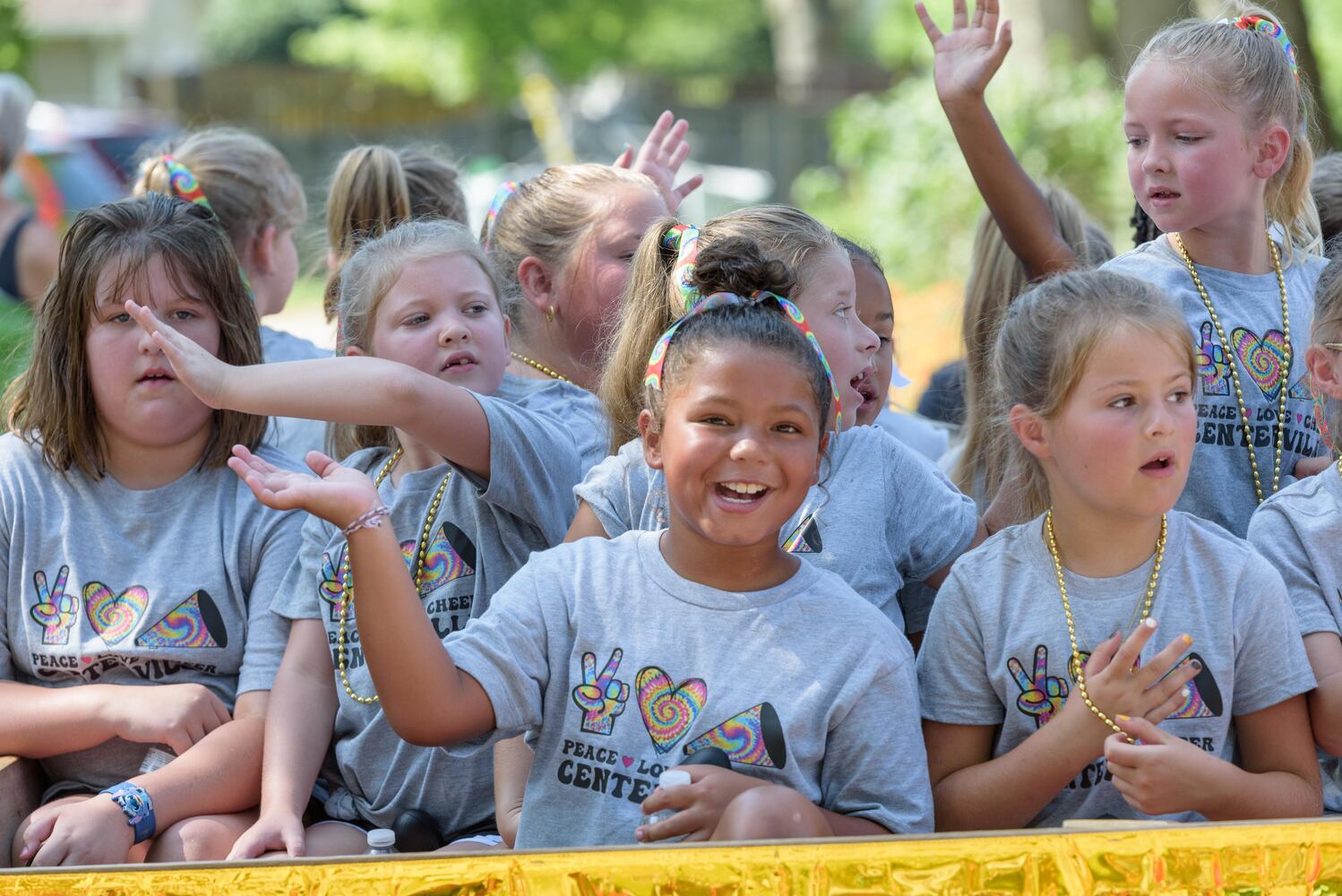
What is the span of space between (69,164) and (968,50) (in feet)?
34.1

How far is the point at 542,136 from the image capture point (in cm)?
2147

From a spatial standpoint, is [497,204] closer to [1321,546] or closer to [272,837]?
[272,837]

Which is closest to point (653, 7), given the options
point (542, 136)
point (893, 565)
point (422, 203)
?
point (542, 136)

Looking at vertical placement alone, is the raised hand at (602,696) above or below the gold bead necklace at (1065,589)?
below

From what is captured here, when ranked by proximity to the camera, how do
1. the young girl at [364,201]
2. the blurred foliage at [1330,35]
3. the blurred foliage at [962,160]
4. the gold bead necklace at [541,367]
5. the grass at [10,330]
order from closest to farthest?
the gold bead necklace at [541,367] < the young girl at [364,201] < the grass at [10,330] < the blurred foliage at [962,160] < the blurred foliage at [1330,35]

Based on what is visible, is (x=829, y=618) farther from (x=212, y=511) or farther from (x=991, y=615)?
(x=212, y=511)

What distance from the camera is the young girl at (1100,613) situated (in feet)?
7.48

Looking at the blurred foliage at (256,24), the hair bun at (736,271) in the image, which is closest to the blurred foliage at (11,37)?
the hair bun at (736,271)

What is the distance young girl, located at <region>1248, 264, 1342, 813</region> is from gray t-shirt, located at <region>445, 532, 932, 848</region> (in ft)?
2.20

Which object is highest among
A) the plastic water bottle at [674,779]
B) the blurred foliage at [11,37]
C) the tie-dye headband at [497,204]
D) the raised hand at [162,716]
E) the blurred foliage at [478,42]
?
the blurred foliage at [478,42]

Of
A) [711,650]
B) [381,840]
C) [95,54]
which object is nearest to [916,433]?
[711,650]

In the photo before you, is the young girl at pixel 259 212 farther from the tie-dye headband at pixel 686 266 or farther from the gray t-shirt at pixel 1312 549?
the gray t-shirt at pixel 1312 549

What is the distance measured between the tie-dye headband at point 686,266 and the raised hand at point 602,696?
0.61 metres

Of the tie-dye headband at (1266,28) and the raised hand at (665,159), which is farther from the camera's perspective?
the raised hand at (665,159)
